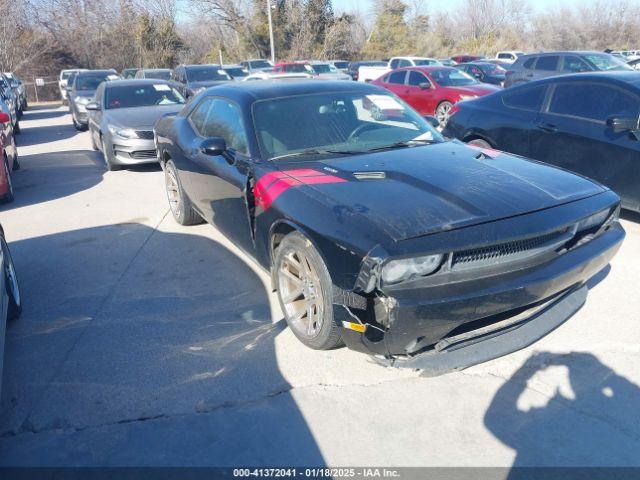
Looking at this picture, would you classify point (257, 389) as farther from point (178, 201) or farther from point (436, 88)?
point (436, 88)

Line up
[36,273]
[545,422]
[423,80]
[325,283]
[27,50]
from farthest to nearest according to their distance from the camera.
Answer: [27,50] → [423,80] → [36,273] → [325,283] → [545,422]

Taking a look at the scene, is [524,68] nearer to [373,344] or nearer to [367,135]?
[367,135]

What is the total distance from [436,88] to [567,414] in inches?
440

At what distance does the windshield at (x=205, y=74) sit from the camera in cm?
1693

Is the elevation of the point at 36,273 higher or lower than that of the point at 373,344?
lower

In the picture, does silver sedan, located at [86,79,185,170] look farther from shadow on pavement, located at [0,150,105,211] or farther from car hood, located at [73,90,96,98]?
car hood, located at [73,90,96,98]

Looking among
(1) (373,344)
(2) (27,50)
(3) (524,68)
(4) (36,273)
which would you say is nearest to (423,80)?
(3) (524,68)

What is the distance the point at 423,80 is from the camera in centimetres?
1338

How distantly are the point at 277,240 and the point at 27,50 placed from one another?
3308 centimetres

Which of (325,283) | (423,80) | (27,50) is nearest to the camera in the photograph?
(325,283)

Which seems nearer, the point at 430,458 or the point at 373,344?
the point at 430,458

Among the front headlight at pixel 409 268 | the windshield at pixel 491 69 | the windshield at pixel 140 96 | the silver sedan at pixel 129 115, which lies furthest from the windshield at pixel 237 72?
the front headlight at pixel 409 268

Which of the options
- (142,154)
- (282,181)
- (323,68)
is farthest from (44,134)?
(282,181)

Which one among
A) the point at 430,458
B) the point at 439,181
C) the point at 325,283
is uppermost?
the point at 439,181
